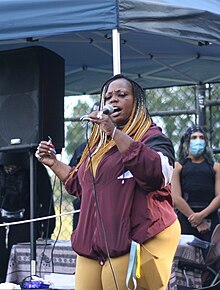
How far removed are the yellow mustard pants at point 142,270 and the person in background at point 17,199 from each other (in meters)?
3.03

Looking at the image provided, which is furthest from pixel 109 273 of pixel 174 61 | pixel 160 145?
pixel 174 61

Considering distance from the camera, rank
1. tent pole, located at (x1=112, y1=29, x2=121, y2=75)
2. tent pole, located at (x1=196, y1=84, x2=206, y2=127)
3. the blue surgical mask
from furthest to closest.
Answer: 1. tent pole, located at (x1=196, y1=84, x2=206, y2=127)
2. the blue surgical mask
3. tent pole, located at (x1=112, y1=29, x2=121, y2=75)

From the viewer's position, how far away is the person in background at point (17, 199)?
6879 mm

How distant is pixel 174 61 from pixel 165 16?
2852 mm

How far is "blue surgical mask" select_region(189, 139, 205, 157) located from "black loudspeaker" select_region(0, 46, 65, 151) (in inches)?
46.4

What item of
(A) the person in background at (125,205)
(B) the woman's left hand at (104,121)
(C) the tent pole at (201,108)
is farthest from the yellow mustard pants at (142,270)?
(C) the tent pole at (201,108)

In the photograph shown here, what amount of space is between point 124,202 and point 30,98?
2.46m

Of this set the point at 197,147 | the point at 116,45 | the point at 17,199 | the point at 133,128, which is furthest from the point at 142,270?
the point at 17,199

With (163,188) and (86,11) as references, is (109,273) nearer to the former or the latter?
(163,188)

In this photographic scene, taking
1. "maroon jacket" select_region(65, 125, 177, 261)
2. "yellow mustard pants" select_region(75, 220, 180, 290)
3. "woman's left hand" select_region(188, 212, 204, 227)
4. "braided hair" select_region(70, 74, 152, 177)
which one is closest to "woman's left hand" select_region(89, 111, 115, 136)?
"maroon jacket" select_region(65, 125, 177, 261)

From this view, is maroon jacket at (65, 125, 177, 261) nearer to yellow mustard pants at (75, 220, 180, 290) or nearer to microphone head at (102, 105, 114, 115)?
yellow mustard pants at (75, 220, 180, 290)

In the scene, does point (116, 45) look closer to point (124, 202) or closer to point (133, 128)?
point (133, 128)

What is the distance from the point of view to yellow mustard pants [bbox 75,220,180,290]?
12.3 feet

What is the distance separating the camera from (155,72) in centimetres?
832
